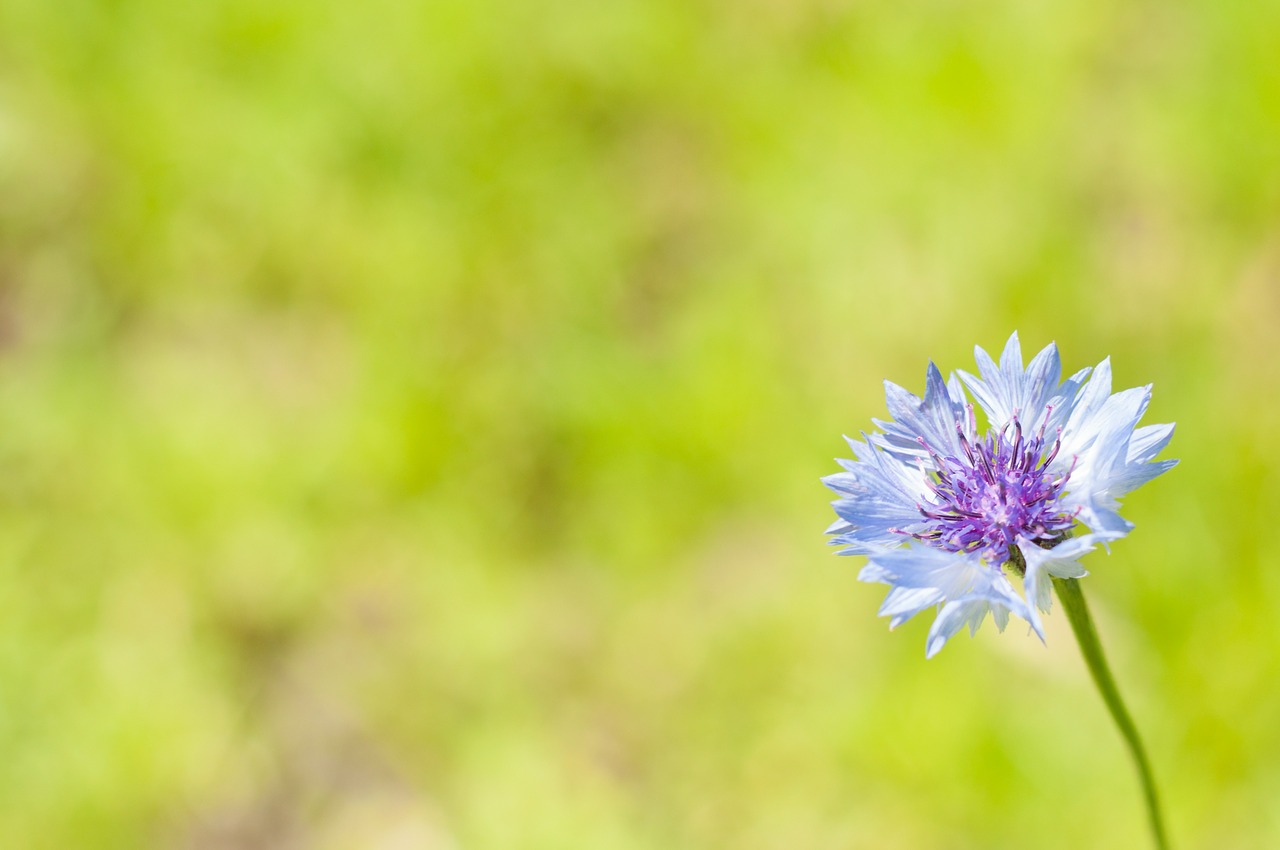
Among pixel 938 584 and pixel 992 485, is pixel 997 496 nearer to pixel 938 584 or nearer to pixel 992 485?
pixel 992 485

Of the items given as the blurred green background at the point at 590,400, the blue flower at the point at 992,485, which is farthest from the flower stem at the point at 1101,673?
the blurred green background at the point at 590,400

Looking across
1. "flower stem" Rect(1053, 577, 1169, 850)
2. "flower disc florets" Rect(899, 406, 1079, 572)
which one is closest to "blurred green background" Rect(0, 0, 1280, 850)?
"flower stem" Rect(1053, 577, 1169, 850)

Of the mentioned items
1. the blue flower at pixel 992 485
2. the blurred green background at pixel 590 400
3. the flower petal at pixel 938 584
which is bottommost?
the flower petal at pixel 938 584

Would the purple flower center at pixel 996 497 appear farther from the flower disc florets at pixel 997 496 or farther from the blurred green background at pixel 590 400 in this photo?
the blurred green background at pixel 590 400

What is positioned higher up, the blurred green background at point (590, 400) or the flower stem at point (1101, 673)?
the blurred green background at point (590, 400)

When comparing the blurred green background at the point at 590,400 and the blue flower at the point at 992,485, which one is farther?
the blurred green background at the point at 590,400

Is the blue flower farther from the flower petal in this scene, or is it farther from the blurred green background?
the blurred green background

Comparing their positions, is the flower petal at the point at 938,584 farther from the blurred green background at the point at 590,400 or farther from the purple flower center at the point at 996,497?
the blurred green background at the point at 590,400

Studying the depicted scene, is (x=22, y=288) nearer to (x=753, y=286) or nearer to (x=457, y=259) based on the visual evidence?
(x=457, y=259)
